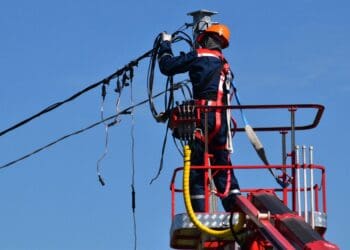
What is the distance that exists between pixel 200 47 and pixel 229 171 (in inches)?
79.1

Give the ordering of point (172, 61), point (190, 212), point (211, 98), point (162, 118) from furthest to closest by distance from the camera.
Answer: point (162, 118) < point (172, 61) < point (211, 98) < point (190, 212)

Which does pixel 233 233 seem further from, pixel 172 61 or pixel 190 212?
Result: pixel 172 61

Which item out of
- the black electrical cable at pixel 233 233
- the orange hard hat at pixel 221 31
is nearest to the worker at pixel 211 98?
the orange hard hat at pixel 221 31

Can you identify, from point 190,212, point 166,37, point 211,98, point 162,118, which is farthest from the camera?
point 166,37

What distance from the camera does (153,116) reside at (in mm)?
18312

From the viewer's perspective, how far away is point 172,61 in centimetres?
1758

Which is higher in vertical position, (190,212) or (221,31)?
(221,31)

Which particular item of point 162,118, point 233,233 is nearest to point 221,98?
point 162,118

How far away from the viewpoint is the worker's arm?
17.3 metres

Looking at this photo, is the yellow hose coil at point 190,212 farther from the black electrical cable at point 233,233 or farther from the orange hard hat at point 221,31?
the orange hard hat at point 221,31

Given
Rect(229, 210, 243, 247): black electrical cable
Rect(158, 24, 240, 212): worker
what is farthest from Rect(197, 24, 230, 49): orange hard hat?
Rect(229, 210, 243, 247): black electrical cable

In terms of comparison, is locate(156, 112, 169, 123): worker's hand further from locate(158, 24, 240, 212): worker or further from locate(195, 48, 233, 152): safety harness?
locate(195, 48, 233, 152): safety harness

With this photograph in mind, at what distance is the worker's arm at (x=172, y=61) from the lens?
17344mm

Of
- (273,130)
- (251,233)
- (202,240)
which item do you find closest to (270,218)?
(251,233)
